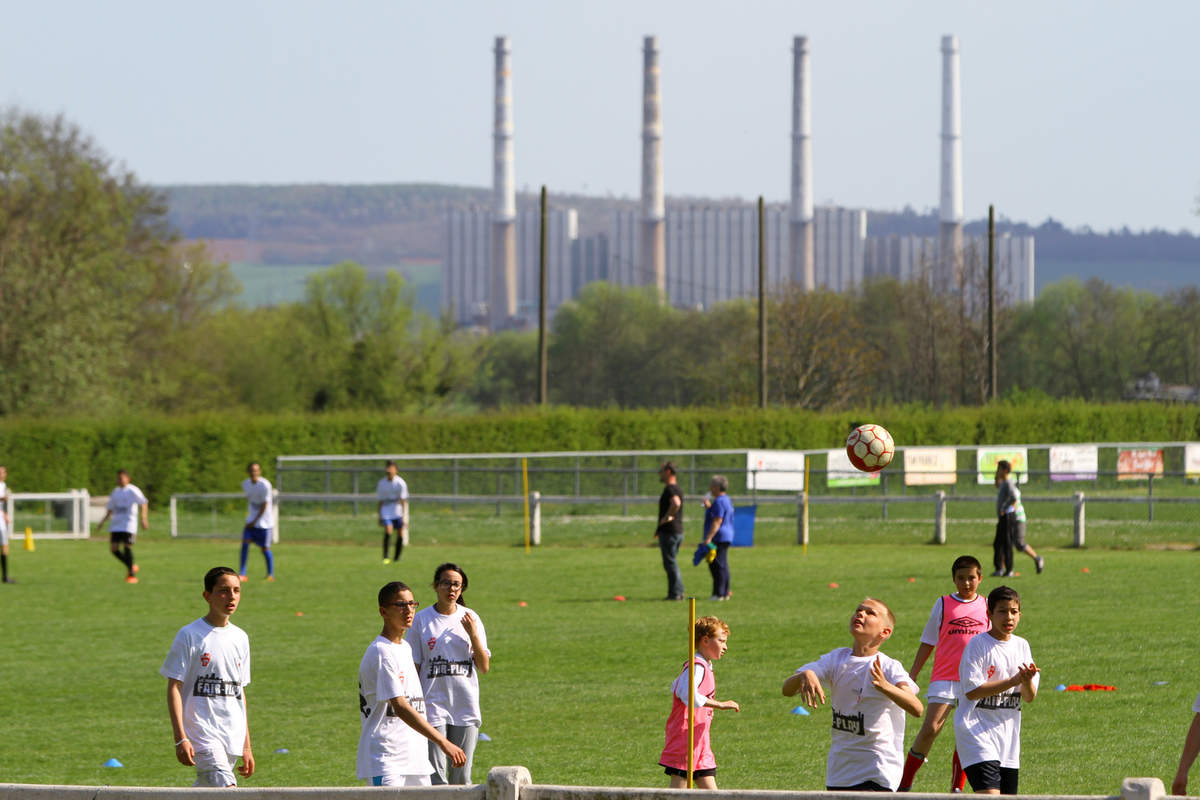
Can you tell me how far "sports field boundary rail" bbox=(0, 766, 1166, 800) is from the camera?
19.9 ft

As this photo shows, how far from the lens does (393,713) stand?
862cm

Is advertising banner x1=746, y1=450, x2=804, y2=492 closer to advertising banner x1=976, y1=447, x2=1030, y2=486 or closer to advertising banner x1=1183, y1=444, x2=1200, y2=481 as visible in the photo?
advertising banner x1=976, y1=447, x2=1030, y2=486

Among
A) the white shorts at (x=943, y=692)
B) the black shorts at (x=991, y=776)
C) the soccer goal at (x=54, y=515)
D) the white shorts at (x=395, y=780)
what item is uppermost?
the white shorts at (x=943, y=692)

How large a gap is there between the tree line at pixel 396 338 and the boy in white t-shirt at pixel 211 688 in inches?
1765

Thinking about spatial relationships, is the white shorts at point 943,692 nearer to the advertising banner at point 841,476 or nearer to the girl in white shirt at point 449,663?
the girl in white shirt at point 449,663

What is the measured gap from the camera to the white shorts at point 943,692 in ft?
31.9

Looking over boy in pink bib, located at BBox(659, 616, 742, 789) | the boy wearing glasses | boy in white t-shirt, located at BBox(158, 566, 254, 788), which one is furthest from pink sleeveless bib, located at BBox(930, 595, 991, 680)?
boy in white t-shirt, located at BBox(158, 566, 254, 788)

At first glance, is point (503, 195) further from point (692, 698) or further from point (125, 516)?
point (692, 698)

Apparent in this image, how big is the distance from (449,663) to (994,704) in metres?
3.19

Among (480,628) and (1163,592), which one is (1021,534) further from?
(480,628)

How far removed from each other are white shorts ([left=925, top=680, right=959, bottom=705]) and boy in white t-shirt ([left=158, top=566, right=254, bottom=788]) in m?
4.09

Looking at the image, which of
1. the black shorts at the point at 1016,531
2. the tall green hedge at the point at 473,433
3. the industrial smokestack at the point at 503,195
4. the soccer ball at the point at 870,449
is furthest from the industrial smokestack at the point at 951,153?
the soccer ball at the point at 870,449

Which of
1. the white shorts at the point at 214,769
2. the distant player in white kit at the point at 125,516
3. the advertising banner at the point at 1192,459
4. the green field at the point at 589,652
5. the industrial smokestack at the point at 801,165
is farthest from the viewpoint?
the industrial smokestack at the point at 801,165

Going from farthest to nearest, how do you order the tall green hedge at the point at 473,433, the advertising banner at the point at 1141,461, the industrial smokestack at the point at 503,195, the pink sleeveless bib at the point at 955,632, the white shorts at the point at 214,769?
the industrial smokestack at the point at 503,195 → the tall green hedge at the point at 473,433 → the advertising banner at the point at 1141,461 → the pink sleeveless bib at the point at 955,632 → the white shorts at the point at 214,769
